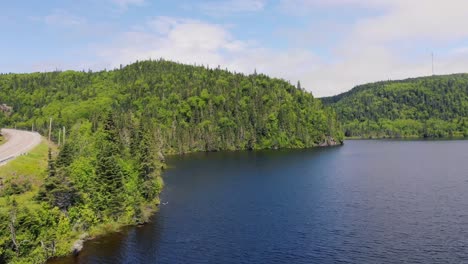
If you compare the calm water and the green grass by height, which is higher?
the green grass

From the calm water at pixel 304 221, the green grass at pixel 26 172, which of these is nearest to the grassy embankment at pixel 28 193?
the green grass at pixel 26 172

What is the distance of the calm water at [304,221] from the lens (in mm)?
64812

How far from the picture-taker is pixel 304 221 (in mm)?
84000

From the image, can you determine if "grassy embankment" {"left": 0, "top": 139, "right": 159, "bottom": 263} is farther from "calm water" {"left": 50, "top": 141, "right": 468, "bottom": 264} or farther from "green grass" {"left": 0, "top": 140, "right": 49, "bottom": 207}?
"calm water" {"left": 50, "top": 141, "right": 468, "bottom": 264}

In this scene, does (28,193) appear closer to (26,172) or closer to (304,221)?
(26,172)

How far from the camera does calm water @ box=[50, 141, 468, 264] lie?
64.8 metres

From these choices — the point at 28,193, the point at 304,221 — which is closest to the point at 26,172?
the point at 28,193

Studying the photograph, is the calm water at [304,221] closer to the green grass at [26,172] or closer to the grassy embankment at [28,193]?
the grassy embankment at [28,193]

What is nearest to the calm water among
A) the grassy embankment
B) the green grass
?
the grassy embankment

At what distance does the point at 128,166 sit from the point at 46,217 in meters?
30.0

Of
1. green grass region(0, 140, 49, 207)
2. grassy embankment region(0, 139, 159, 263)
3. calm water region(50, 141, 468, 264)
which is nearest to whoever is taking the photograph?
grassy embankment region(0, 139, 159, 263)

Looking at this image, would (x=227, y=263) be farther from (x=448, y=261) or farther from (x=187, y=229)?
(x=448, y=261)

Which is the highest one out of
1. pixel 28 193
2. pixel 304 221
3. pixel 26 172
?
pixel 26 172

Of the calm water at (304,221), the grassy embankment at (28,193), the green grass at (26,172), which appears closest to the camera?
the grassy embankment at (28,193)
